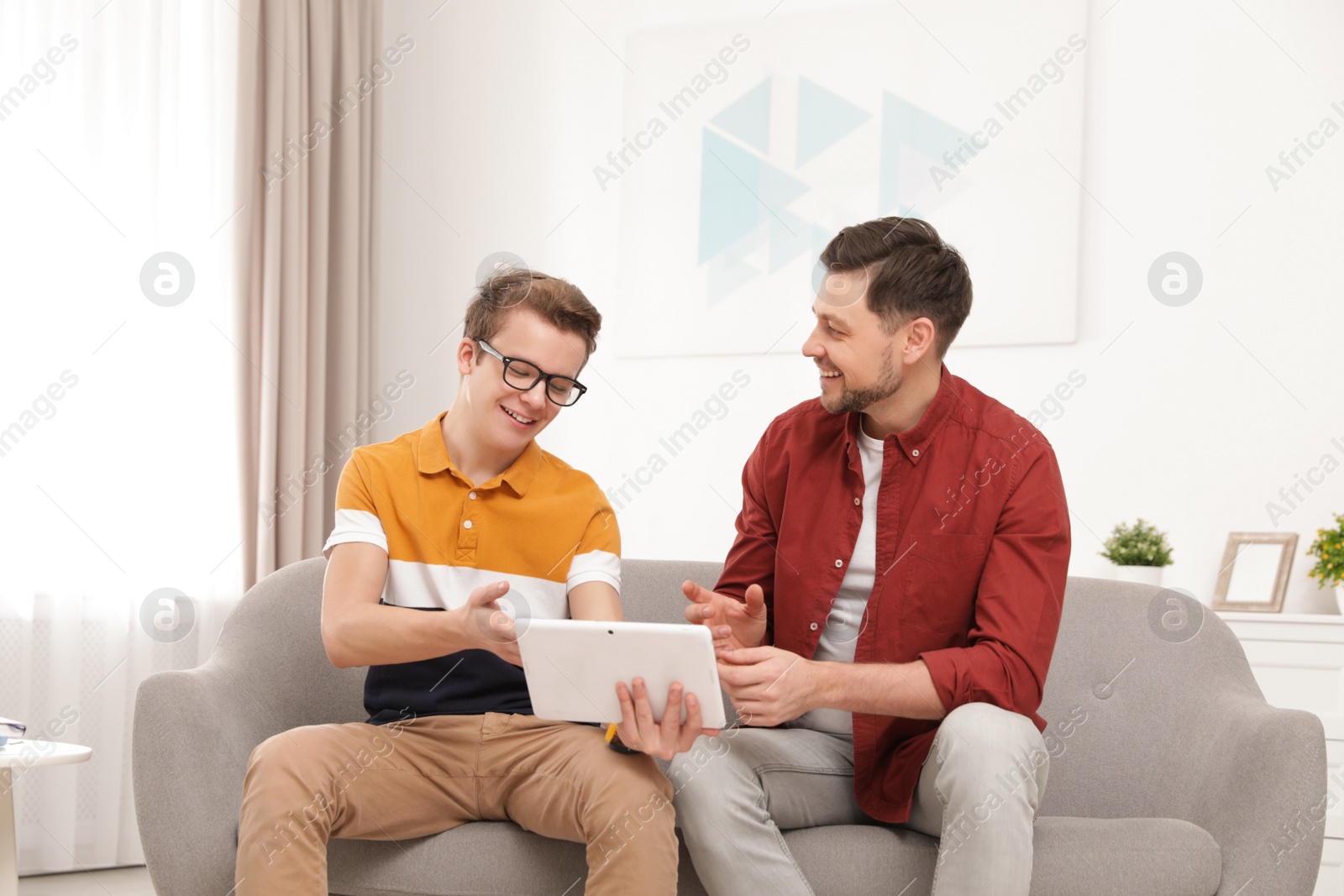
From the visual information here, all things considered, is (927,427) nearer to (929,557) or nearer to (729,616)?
(929,557)

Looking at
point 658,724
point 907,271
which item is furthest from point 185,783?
point 907,271

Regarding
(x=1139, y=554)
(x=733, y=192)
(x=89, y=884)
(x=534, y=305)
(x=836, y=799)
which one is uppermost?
(x=733, y=192)

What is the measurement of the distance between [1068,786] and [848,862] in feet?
1.85

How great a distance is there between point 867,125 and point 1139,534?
1415 mm

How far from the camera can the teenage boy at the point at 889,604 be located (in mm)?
1507

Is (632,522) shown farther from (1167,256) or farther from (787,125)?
(1167,256)

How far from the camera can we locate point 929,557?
1730mm

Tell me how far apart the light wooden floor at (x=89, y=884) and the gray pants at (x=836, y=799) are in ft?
5.98

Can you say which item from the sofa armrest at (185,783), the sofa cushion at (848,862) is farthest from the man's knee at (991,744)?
the sofa armrest at (185,783)

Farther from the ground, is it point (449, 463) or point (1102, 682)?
point (449, 463)

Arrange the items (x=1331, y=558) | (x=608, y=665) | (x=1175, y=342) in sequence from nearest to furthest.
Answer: (x=608, y=665) → (x=1331, y=558) → (x=1175, y=342)

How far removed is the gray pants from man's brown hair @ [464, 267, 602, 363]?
26.1 inches

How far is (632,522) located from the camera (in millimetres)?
3662

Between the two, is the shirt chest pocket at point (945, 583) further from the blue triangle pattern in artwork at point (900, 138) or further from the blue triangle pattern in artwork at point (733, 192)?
the blue triangle pattern in artwork at point (733, 192)
